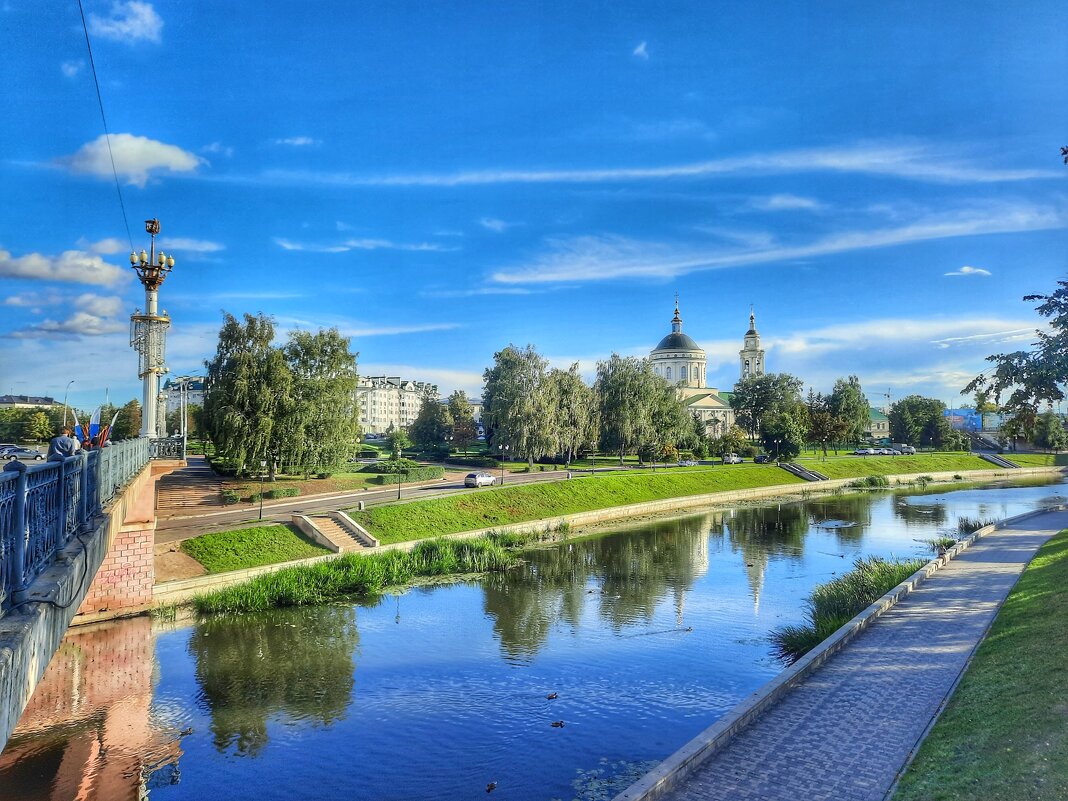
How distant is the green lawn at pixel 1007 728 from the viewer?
8.77m

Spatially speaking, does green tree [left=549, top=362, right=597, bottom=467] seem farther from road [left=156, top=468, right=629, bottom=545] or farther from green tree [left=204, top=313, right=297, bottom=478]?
green tree [left=204, top=313, right=297, bottom=478]

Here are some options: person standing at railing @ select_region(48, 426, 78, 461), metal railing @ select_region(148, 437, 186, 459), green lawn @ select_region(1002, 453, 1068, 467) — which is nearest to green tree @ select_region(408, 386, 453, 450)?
metal railing @ select_region(148, 437, 186, 459)

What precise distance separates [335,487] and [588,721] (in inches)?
1264

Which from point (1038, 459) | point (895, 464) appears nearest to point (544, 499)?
point (895, 464)

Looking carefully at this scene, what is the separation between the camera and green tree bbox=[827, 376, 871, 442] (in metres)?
92.1

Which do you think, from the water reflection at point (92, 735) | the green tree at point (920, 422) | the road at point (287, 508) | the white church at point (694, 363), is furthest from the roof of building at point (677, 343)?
the water reflection at point (92, 735)

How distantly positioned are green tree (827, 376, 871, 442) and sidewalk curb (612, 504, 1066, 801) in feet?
253

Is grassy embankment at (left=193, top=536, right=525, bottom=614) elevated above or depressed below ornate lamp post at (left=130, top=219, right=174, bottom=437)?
below

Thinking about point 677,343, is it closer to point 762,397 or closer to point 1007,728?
point 762,397

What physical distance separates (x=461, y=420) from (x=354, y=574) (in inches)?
2451

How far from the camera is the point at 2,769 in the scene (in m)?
13.9

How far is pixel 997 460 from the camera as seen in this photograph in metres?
90.1

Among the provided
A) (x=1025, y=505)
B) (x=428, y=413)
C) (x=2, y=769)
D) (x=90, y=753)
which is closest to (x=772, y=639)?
(x=90, y=753)

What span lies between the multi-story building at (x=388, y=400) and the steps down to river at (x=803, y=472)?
3638 inches
